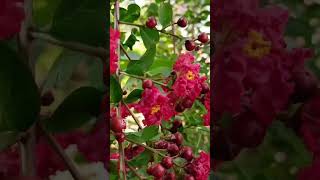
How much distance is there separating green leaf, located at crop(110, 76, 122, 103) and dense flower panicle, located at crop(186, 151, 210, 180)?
0.23 meters

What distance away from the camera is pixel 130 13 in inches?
56.9

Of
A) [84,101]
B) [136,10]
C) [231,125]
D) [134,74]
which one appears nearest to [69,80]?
[84,101]

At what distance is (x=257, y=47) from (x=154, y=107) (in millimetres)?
437

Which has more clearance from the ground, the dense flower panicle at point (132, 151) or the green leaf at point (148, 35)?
the green leaf at point (148, 35)

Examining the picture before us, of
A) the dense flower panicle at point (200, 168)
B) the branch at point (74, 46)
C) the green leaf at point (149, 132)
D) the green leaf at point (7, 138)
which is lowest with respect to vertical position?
the dense flower panicle at point (200, 168)

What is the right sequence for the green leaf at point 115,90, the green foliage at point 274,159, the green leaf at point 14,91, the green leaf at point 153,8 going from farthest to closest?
the green leaf at point 153,8 → the green leaf at point 115,90 → the green foliage at point 274,159 → the green leaf at point 14,91

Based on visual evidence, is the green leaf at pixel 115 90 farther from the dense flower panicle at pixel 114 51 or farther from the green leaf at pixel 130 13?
the green leaf at pixel 130 13

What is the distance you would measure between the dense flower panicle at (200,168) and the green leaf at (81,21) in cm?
47

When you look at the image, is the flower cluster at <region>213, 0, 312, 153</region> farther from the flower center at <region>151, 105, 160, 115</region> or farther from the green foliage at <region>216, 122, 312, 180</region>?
the flower center at <region>151, 105, 160, 115</region>

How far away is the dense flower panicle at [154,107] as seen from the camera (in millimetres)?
1387

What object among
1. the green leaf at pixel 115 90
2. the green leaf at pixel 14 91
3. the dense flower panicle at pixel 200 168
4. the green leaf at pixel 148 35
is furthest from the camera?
the green leaf at pixel 148 35

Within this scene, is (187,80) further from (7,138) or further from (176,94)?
(7,138)

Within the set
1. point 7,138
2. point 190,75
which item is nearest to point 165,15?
point 190,75

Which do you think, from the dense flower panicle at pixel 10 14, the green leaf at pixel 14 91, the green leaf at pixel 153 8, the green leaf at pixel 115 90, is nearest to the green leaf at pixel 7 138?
the green leaf at pixel 14 91
